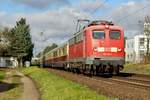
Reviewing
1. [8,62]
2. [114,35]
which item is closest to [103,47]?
[114,35]

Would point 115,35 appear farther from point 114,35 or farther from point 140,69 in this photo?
point 140,69

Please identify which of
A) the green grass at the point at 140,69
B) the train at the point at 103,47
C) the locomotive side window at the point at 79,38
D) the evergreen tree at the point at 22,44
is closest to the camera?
the train at the point at 103,47

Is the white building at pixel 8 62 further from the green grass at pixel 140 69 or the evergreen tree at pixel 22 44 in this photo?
the green grass at pixel 140 69

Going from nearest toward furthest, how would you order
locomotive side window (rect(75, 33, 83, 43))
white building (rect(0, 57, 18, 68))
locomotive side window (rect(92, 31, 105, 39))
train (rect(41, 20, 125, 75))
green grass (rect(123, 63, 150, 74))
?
train (rect(41, 20, 125, 75)), locomotive side window (rect(92, 31, 105, 39)), locomotive side window (rect(75, 33, 83, 43)), green grass (rect(123, 63, 150, 74)), white building (rect(0, 57, 18, 68))

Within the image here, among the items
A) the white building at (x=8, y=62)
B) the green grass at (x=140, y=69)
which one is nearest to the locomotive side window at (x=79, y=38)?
the green grass at (x=140, y=69)

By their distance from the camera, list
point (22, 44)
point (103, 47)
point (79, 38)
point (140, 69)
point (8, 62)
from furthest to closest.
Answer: point (8, 62) → point (22, 44) → point (140, 69) → point (79, 38) → point (103, 47)

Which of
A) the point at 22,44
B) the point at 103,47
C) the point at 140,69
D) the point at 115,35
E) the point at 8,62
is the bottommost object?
the point at 140,69

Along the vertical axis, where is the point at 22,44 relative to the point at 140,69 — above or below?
above

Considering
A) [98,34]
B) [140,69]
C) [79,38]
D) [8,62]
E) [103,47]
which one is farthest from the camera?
[8,62]

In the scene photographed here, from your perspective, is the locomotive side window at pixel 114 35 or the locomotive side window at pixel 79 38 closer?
the locomotive side window at pixel 114 35

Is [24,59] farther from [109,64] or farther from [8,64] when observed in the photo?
[109,64]

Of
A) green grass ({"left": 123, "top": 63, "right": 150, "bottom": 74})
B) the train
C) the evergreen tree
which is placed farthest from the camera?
the evergreen tree

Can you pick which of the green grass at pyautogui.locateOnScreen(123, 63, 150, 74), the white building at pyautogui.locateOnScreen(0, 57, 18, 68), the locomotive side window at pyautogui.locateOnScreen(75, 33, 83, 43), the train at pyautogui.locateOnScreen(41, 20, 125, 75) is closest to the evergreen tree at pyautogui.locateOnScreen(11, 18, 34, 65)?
the white building at pyautogui.locateOnScreen(0, 57, 18, 68)

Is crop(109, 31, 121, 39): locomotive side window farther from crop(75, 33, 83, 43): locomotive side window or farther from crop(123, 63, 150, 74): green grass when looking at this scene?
crop(123, 63, 150, 74): green grass
